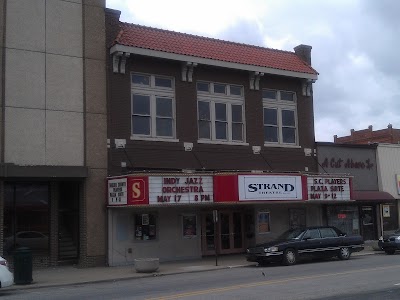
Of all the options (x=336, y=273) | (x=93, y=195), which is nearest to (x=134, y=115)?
(x=93, y=195)

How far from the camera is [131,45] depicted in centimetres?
2425

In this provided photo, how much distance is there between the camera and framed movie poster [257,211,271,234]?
2847 centimetres

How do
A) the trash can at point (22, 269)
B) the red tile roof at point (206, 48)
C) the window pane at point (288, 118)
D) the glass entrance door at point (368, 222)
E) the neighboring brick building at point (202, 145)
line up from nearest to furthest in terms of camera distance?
1. the trash can at point (22, 269)
2. the neighboring brick building at point (202, 145)
3. the red tile roof at point (206, 48)
4. the window pane at point (288, 118)
5. the glass entrance door at point (368, 222)

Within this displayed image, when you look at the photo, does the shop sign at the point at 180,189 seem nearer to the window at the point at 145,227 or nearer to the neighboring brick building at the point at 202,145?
the neighboring brick building at the point at 202,145

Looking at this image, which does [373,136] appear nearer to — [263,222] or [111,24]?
[263,222]

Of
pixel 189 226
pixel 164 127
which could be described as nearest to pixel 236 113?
pixel 164 127

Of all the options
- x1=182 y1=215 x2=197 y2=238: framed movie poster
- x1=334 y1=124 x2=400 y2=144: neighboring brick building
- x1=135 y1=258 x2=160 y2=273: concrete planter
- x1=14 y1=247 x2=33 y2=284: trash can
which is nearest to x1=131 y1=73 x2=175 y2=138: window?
x1=182 y1=215 x2=197 y2=238: framed movie poster

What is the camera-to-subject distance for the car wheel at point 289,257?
877 inches

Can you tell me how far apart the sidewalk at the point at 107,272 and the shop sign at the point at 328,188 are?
15.7 feet

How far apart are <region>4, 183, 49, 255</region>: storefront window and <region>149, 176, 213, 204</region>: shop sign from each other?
483 cm

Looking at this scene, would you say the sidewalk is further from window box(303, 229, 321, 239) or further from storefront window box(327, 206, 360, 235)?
storefront window box(327, 206, 360, 235)

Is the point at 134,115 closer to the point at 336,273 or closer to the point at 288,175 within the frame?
the point at 288,175

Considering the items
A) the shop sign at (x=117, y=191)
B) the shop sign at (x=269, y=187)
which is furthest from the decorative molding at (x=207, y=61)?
the shop sign at (x=269, y=187)

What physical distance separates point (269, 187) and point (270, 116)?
589cm
